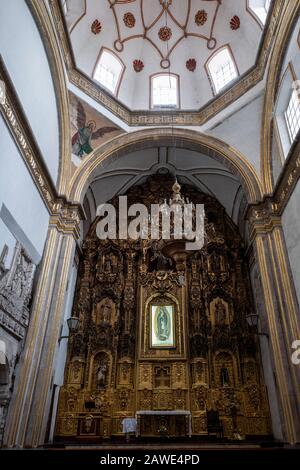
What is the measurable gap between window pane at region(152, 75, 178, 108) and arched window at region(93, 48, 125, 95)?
1632 millimetres

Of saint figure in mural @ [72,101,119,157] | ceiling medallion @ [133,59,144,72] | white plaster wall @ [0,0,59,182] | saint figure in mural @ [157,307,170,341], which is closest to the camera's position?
white plaster wall @ [0,0,59,182]

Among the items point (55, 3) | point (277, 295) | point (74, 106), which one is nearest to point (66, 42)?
point (55, 3)

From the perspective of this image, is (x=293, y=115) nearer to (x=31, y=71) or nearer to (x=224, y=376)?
(x=31, y=71)

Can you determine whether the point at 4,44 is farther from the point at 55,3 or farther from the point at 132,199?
the point at 132,199

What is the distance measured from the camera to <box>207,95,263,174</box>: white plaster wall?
11875 millimetres

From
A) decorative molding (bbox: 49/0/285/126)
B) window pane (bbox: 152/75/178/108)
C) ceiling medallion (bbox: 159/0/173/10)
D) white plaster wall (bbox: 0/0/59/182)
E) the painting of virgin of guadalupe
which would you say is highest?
ceiling medallion (bbox: 159/0/173/10)

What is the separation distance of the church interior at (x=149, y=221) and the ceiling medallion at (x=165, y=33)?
0.18 ft

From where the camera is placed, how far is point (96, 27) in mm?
12773

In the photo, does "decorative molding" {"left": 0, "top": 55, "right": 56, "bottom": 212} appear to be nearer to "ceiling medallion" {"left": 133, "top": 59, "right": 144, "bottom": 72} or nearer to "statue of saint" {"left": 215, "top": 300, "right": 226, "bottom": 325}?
"ceiling medallion" {"left": 133, "top": 59, "right": 144, "bottom": 72}

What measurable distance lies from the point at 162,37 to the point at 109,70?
2.80 metres

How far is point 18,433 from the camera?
7512 mm

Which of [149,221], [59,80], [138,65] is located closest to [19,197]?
[59,80]

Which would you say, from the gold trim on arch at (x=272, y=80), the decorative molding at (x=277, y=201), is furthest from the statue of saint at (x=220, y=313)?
the gold trim on arch at (x=272, y=80)

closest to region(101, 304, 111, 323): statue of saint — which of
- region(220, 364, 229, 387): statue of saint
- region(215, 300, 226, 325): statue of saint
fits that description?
region(215, 300, 226, 325): statue of saint
